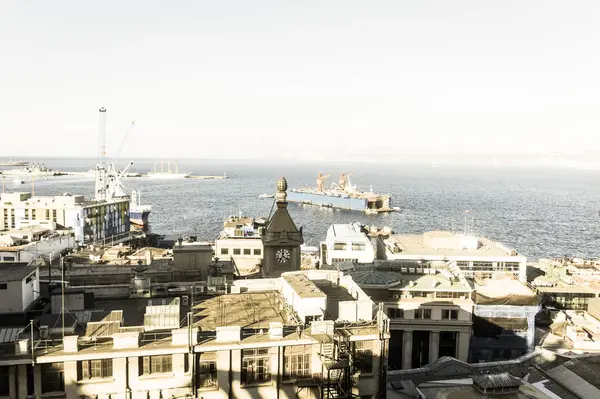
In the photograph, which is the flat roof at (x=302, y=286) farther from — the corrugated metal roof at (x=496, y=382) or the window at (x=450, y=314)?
the window at (x=450, y=314)

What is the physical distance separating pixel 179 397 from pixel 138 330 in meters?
3.06

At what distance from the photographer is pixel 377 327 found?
21953mm

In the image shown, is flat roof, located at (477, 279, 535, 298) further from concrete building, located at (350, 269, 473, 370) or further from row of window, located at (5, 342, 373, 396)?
row of window, located at (5, 342, 373, 396)

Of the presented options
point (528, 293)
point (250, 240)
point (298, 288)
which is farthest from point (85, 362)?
point (250, 240)

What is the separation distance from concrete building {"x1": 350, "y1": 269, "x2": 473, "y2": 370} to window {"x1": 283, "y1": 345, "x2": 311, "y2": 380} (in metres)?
23.4

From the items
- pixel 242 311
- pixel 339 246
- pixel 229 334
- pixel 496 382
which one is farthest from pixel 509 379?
pixel 339 246

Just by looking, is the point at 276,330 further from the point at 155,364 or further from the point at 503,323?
the point at 503,323

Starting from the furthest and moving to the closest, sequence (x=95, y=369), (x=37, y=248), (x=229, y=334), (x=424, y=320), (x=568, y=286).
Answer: (x=37, y=248), (x=568, y=286), (x=424, y=320), (x=229, y=334), (x=95, y=369)

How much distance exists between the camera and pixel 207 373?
20031mm

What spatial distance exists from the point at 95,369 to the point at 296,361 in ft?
23.8

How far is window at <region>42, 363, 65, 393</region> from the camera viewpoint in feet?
61.4

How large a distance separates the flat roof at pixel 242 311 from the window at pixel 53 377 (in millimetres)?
5782

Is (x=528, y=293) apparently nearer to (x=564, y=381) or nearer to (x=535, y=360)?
(x=535, y=360)

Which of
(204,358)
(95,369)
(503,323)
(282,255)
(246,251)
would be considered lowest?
(503,323)
